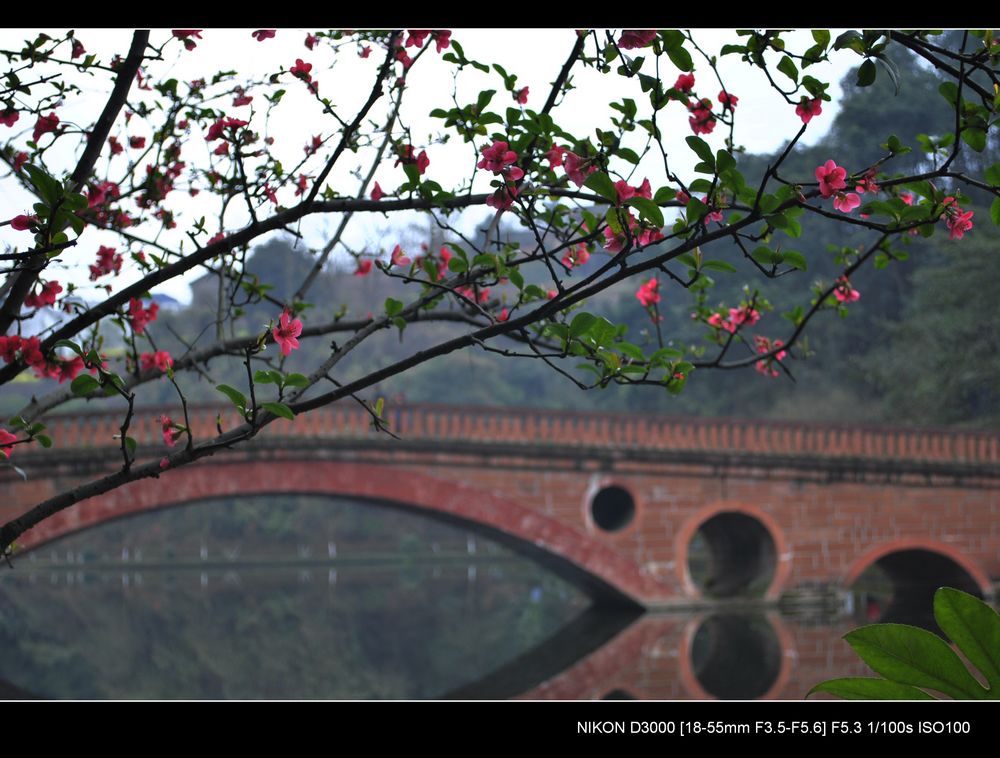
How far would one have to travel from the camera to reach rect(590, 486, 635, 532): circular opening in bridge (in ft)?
63.1

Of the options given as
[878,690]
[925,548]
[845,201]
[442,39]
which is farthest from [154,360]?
[925,548]

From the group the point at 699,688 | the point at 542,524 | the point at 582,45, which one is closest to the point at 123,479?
the point at 582,45

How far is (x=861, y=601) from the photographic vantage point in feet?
59.7

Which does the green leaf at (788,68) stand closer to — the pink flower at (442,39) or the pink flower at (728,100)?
the pink flower at (728,100)

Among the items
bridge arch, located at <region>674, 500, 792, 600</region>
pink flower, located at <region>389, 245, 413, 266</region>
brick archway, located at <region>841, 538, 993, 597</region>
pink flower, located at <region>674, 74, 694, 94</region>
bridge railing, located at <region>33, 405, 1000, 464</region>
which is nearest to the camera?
pink flower, located at <region>674, 74, 694, 94</region>

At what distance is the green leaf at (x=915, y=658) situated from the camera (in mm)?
2039

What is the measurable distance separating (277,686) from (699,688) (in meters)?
5.08

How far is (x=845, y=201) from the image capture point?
319cm

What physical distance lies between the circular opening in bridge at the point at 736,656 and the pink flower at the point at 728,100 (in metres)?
7.78

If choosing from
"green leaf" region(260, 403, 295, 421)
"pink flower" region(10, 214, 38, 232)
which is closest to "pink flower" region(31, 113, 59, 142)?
"pink flower" region(10, 214, 38, 232)

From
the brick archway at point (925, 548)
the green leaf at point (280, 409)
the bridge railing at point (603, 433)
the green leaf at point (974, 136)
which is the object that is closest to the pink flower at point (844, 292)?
the green leaf at point (974, 136)

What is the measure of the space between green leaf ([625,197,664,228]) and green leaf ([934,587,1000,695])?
1204 millimetres

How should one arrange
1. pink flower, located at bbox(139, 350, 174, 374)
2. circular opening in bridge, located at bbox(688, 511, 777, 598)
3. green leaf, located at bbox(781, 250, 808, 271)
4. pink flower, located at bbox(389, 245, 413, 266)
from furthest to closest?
circular opening in bridge, located at bbox(688, 511, 777, 598) < pink flower, located at bbox(139, 350, 174, 374) < pink flower, located at bbox(389, 245, 413, 266) < green leaf, located at bbox(781, 250, 808, 271)

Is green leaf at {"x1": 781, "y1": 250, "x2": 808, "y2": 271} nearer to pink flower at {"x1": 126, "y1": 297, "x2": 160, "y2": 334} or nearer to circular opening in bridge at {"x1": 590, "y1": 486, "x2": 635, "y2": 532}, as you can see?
pink flower at {"x1": 126, "y1": 297, "x2": 160, "y2": 334}
